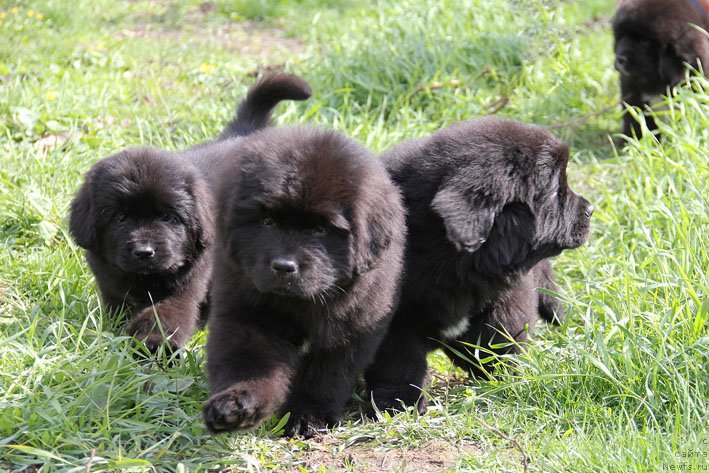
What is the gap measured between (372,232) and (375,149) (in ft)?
8.09

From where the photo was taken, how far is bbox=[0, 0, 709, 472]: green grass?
3.05m

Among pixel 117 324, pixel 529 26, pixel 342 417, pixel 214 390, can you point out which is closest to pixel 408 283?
pixel 342 417

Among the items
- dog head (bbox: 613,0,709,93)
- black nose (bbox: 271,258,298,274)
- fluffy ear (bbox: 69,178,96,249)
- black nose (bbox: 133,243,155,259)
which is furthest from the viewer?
dog head (bbox: 613,0,709,93)

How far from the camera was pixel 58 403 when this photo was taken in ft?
10.0

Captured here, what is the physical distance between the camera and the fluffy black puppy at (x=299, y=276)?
2.98m

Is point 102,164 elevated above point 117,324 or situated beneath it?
elevated above

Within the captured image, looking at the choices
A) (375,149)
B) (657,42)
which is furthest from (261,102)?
(657,42)

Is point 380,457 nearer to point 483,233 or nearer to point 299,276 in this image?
point 299,276

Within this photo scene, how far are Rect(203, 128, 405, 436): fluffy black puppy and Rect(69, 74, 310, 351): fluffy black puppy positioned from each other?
2.22 feet

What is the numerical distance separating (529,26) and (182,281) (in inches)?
165

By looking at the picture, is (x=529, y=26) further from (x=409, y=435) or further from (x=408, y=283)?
(x=409, y=435)

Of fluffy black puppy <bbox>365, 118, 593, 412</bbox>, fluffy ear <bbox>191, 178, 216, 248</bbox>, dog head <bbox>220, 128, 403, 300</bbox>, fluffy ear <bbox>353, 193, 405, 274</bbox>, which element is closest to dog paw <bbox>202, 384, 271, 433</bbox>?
dog head <bbox>220, 128, 403, 300</bbox>

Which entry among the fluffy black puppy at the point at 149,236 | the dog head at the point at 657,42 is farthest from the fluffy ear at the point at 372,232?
the dog head at the point at 657,42

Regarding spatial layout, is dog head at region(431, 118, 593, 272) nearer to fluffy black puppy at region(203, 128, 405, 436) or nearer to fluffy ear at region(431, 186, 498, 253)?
fluffy ear at region(431, 186, 498, 253)
